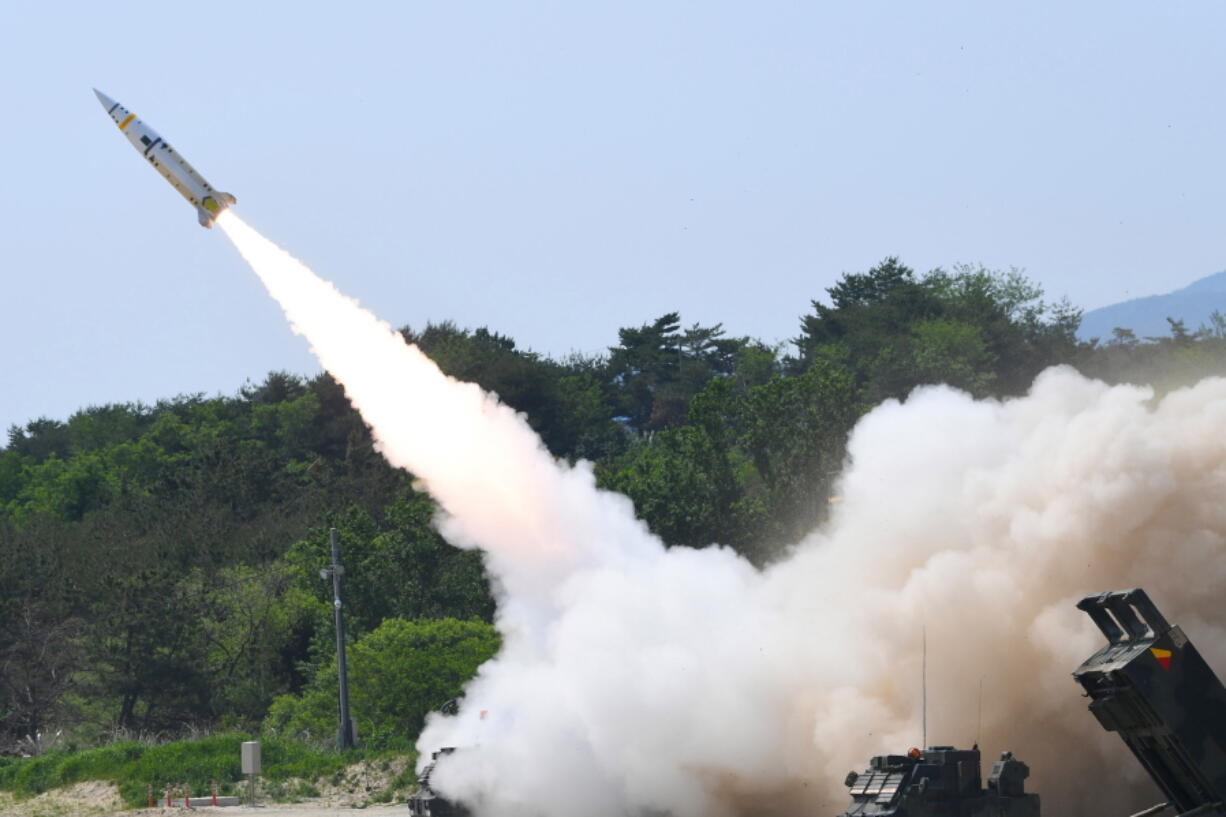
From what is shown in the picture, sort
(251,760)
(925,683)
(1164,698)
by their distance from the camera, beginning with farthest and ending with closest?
1. (251,760)
2. (925,683)
3. (1164,698)

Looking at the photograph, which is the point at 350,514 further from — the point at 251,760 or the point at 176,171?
the point at 176,171

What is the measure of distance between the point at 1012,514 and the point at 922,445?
7.73 ft

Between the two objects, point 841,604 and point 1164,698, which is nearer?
point 1164,698

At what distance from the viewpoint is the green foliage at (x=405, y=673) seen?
49031 mm

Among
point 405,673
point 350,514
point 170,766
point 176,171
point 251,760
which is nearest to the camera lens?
point 176,171

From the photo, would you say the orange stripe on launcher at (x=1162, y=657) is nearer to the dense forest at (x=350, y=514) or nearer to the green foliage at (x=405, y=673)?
the dense forest at (x=350, y=514)

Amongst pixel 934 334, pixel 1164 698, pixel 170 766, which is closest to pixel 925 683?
pixel 1164 698

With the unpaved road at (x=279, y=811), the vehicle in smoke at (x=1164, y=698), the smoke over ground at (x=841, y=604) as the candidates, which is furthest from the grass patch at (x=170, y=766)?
the vehicle in smoke at (x=1164, y=698)

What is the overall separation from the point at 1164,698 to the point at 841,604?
10328 millimetres

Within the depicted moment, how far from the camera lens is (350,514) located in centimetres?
6419

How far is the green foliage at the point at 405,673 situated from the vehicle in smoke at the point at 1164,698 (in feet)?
92.3

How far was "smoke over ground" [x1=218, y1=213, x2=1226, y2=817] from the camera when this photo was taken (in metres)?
27.7

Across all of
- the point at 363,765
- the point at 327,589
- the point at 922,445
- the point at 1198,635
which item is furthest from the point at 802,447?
the point at 1198,635

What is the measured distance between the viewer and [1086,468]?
2820 centimetres
